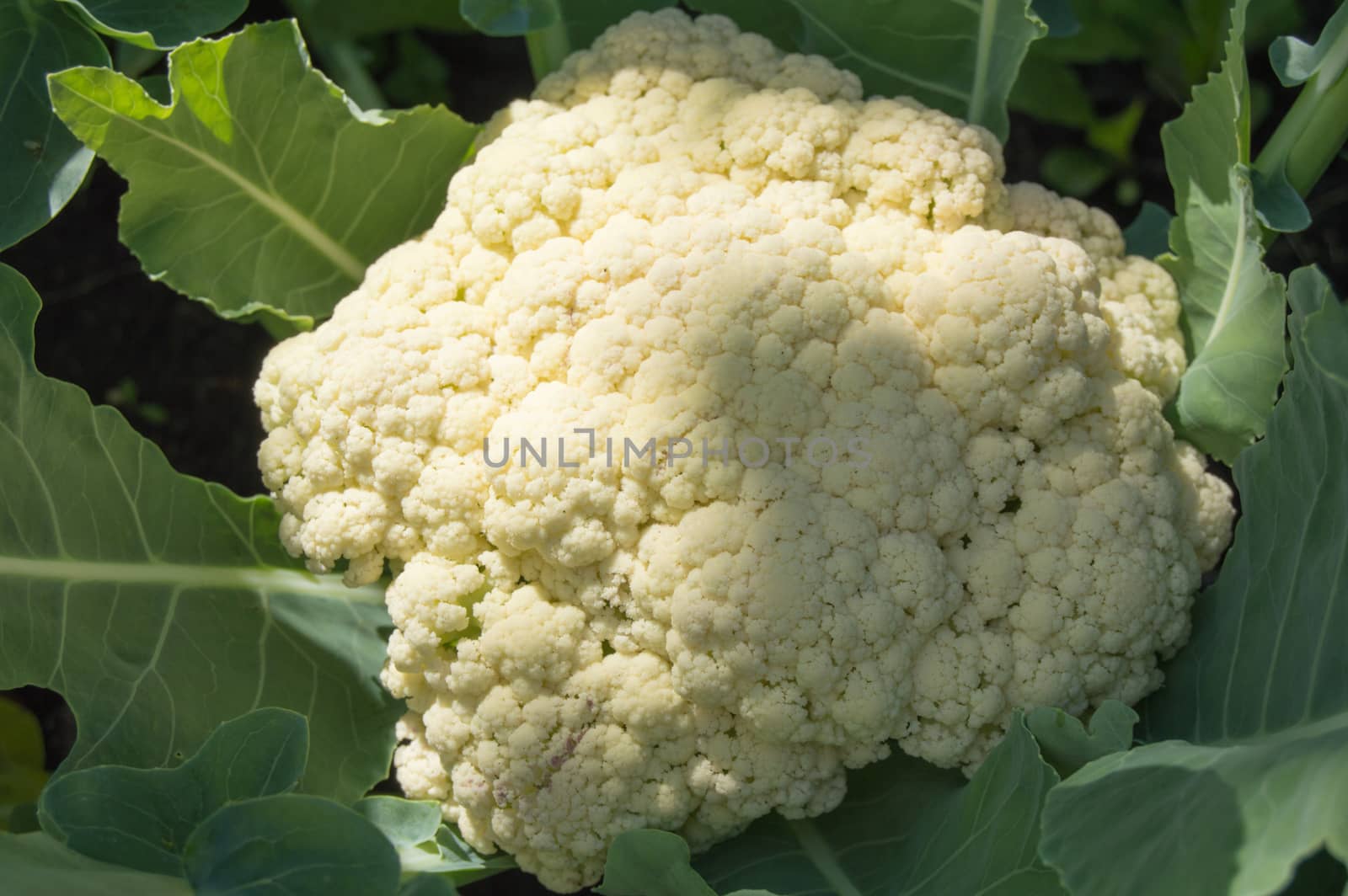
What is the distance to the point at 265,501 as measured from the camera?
7.09 feet

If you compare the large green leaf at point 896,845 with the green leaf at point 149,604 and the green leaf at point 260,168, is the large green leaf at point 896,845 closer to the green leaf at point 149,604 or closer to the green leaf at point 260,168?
the green leaf at point 149,604

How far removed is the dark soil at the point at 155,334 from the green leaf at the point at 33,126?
1058 mm

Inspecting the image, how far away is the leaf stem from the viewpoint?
209 centimetres

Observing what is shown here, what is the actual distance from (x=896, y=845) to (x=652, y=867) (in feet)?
1.49

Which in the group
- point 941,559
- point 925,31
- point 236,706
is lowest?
point 236,706

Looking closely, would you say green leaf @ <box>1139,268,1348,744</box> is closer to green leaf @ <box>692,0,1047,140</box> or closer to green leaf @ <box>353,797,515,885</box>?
green leaf @ <box>692,0,1047,140</box>

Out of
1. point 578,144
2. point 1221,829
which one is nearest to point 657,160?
point 578,144

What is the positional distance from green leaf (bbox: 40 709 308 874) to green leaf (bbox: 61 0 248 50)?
117 cm

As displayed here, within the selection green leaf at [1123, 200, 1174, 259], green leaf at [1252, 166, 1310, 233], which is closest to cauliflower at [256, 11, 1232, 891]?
green leaf at [1252, 166, 1310, 233]

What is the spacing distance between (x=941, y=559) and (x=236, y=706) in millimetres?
1226

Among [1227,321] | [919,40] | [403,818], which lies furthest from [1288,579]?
[403,818]

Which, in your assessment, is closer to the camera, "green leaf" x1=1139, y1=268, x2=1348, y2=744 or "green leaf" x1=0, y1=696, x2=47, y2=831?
"green leaf" x1=1139, y1=268, x2=1348, y2=744

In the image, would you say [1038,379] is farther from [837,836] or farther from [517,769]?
[517,769]

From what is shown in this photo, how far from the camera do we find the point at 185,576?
6.84ft
